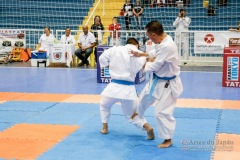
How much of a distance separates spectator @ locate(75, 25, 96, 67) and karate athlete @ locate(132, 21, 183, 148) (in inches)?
407

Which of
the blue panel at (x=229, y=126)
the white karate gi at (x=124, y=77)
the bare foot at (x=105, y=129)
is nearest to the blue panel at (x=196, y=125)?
the blue panel at (x=229, y=126)

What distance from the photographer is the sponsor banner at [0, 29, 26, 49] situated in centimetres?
1848

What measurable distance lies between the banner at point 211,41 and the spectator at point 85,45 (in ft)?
13.1

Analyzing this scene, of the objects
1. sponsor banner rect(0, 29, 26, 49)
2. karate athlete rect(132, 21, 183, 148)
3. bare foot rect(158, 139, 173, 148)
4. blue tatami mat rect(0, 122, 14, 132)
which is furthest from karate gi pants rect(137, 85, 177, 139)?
sponsor banner rect(0, 29, 26, 49)

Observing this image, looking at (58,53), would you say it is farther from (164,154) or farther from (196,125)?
(164,154)

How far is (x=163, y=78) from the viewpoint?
253 inches

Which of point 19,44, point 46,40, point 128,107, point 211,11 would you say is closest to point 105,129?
point 128,107

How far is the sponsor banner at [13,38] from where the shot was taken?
60.6 feet

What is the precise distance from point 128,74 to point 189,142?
57.6 inches

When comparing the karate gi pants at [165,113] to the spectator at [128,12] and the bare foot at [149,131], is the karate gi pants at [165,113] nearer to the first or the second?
the bare foot at [149,131]

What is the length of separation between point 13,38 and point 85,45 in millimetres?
3824

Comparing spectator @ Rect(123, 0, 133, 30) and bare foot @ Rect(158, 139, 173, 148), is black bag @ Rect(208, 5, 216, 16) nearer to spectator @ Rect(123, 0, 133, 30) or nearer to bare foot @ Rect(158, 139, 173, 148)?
spectator @ Rect(123, 0, 133, 30)

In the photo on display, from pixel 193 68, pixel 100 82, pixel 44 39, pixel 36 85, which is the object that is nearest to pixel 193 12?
pixel 193 68

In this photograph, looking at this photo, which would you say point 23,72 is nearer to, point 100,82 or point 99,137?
point 100,82
